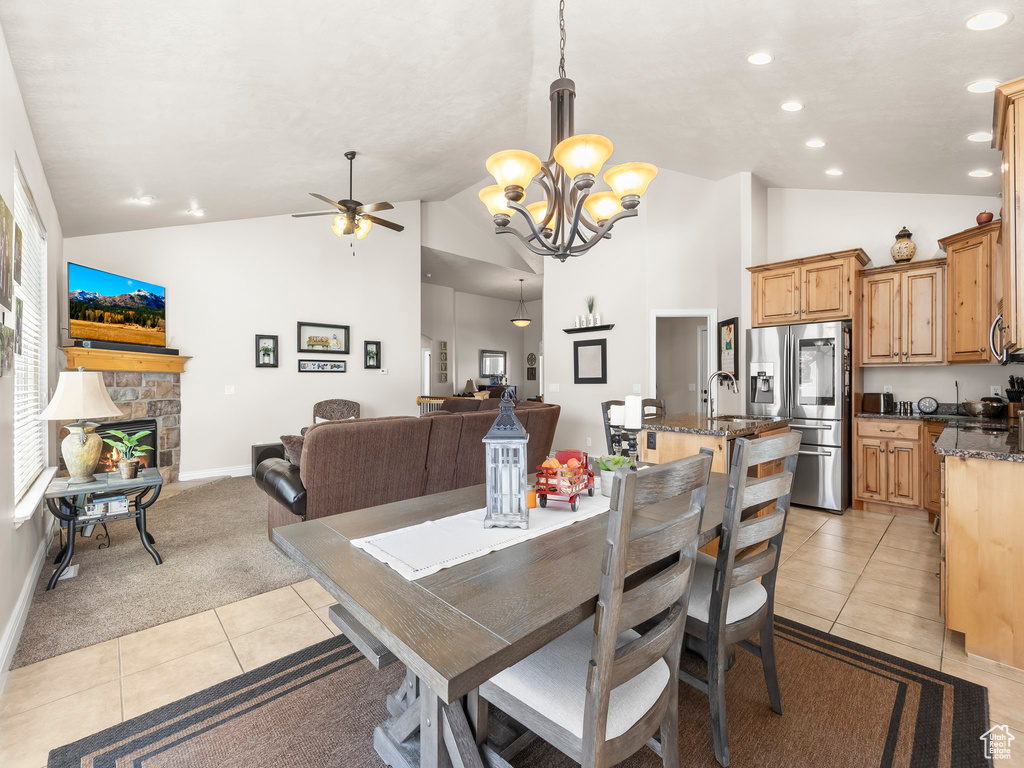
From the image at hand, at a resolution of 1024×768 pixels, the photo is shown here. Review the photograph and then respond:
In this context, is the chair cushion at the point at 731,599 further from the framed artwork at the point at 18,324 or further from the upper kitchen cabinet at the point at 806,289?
the upper kitchen cabinet at the point at 806,289

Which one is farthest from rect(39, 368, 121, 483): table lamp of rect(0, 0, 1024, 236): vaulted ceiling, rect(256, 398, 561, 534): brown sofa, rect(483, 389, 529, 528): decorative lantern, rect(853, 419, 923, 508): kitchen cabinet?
rect(853, 419, 923, 508): kitchen cabinet

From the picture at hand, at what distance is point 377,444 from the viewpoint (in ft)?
10.4

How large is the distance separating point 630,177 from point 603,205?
1.49 ft

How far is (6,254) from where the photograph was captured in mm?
2139

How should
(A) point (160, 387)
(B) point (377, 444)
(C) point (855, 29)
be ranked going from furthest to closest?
1. (A) point (160, 387)
2. (B) point (377, 444)
3. (C) point (855, 29)

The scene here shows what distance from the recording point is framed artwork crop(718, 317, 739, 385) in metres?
5.07

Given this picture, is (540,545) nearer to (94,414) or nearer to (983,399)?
(94,414)

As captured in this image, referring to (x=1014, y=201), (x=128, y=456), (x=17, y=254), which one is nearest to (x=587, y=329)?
(x=1014, y=201)

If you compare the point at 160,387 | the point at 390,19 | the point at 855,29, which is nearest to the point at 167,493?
the point at 160,387

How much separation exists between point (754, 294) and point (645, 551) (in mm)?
4614

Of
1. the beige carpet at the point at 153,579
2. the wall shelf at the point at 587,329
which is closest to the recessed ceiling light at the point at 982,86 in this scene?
the wall shelf at the point at 587,329

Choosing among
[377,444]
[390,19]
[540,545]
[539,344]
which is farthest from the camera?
[539,344]

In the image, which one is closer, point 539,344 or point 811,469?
point 811,469

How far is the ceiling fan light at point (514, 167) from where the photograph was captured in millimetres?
2605
